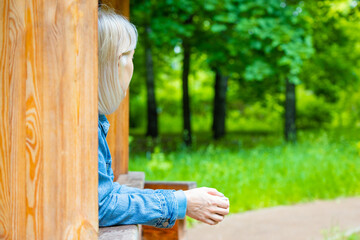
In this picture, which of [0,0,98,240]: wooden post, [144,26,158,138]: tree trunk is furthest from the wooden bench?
[144,26,158,138]: tree trunk

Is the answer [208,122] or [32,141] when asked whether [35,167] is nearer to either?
[32,141]

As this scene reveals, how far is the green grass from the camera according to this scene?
5.33m

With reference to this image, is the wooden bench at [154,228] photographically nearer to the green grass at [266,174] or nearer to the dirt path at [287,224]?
the dirt path at [287,224]

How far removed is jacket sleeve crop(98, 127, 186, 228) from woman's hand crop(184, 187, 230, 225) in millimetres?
34

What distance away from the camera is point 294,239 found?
423cm

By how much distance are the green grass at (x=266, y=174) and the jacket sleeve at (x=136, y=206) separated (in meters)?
3.15

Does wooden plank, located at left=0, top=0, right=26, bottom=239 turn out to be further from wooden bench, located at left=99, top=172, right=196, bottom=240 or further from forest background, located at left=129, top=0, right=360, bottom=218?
forest background, located at left=129, top=0, right=360, bottom=218

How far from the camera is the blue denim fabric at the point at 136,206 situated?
1.53m

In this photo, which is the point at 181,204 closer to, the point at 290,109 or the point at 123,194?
the point at 123,194

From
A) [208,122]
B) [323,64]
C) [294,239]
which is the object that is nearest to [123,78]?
[294,239]

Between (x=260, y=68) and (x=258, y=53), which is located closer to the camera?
(x=260, y=68)

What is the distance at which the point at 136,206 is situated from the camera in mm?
1547

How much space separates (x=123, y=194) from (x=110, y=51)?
518mm

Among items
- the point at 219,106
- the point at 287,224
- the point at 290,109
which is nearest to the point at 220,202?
the point at 287,224
